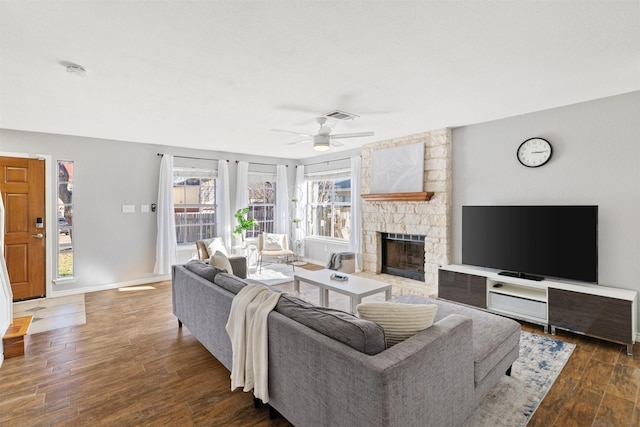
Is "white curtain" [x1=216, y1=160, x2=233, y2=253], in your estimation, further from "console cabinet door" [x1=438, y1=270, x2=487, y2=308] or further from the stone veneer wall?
"console cabinet door" [x1=438, y1=270, x2=487, y2=308]

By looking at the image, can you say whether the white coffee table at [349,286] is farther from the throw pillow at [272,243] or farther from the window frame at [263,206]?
the window frame at [263,206]

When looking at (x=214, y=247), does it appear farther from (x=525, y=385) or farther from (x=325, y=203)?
(x=525, y=385)

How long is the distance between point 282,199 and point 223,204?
142 centimetres

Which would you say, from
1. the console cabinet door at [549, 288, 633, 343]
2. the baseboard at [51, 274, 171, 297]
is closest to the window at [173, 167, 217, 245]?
the baseboard at [51, 274, 171, 297]

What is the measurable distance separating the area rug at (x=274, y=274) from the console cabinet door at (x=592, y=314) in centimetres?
371

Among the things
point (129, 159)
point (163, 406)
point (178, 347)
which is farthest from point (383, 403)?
point (129, 159)

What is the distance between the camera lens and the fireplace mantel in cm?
470

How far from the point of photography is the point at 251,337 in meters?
2.03

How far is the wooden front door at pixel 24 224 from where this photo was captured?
441cm

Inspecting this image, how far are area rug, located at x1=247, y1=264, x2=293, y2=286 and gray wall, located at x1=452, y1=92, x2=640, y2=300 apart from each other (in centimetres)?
337

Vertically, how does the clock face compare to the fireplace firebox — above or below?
above

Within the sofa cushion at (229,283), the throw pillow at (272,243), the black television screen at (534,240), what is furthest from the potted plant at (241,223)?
the black television screen at (534,240)

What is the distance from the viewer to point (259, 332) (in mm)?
1967

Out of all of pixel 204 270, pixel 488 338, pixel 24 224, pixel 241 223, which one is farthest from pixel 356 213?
pixel 24 224
